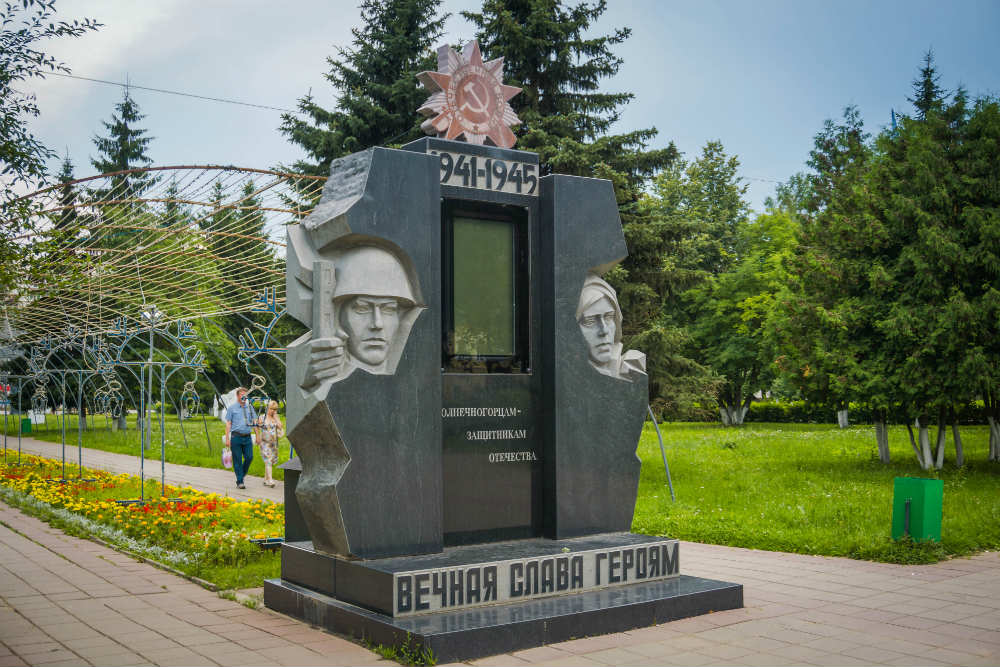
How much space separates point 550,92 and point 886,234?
687 cm

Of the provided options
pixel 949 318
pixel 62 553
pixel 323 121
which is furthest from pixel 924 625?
pixel 323 121

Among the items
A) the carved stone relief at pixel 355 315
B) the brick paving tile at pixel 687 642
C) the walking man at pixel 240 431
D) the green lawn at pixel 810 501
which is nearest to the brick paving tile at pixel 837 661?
the brick paving tile at pixel 687 642

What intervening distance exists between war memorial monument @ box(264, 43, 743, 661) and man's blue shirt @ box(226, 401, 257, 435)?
8271 mm

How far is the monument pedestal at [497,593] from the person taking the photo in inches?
212

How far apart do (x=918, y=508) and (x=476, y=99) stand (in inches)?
232

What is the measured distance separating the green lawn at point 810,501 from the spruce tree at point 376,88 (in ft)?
35.0

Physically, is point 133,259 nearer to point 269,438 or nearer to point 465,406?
point 269,438

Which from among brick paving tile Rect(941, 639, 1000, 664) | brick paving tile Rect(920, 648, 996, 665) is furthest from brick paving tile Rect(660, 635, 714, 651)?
brick paving tile Rect(941, 639, 1000, 664)

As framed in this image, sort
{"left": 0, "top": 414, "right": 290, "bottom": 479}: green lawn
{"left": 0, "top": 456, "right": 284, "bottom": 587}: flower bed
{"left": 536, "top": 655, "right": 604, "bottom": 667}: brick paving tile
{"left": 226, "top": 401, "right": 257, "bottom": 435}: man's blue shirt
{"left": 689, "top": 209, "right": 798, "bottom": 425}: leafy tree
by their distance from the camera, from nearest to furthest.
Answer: {"left": 536, "top": 655, "right": 604, "bottom": 667}: brick paving tile, {"left": 0, "top": 456, "right": 284, "bottom": 587}: flower bed, {"left": 226, "top": 401, "right": 257, "bottom": 435}: man's blue shirt, {"left": 0, "top": 414, "right": 290, "bottom": 479}: green lawn, {"left": 689, "top": 209, "right": 798, "bottom": 425}: leafy tree

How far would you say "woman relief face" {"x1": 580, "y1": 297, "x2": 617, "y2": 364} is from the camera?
7223mm

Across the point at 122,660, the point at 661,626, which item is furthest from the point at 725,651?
the point at 122,660

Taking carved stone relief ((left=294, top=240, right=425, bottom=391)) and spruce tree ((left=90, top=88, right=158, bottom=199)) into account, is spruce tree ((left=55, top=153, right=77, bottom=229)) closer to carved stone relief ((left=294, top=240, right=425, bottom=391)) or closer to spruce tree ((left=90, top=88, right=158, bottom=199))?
carved stone relief ((left=294, top=240, right=425, bottom=391))

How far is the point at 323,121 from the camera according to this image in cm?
2344

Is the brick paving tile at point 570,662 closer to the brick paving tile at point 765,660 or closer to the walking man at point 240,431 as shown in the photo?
the brick paving tile at point 765,660
